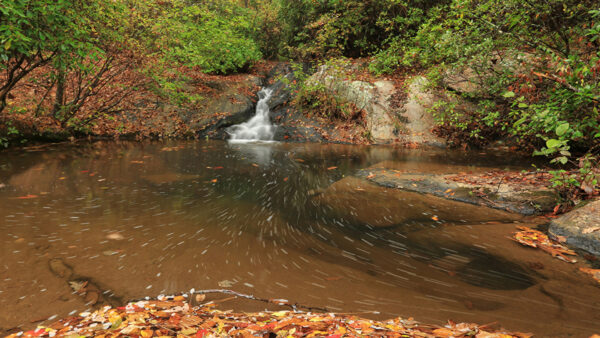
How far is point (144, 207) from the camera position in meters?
4.03

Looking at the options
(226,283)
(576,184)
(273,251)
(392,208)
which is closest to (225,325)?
(226,283)

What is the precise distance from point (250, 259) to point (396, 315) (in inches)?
56.0

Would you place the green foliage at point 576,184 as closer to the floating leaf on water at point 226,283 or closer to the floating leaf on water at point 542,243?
the floating leaf on water at point 542,243

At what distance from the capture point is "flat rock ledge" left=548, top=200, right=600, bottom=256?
2959 mm

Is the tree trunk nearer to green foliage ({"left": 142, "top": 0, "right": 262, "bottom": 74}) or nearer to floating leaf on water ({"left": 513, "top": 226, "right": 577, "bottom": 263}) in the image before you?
green foliage ({"left": 142, "top": 0, "right": 262, "bottom": 74})

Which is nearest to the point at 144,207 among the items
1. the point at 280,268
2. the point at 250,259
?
the point at 250,259

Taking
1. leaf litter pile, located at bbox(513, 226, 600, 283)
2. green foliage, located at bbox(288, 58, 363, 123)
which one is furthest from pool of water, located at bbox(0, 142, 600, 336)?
green foliage, located at bbox(288, 58, 363, 123)

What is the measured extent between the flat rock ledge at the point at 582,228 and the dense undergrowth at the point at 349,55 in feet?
1.25

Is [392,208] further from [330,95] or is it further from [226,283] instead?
[330,95]

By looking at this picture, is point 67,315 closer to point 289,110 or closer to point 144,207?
point 144,207

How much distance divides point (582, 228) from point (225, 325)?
13.0 ft

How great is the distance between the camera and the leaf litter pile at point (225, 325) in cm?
155

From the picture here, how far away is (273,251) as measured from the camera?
2.92m

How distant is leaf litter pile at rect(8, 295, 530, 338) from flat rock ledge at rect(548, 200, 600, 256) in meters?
2.25
